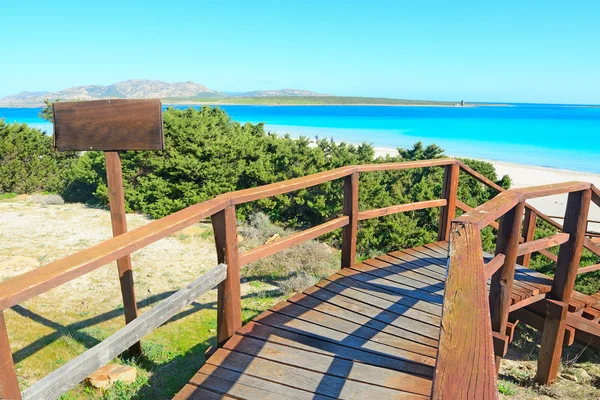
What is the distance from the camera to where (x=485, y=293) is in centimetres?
147

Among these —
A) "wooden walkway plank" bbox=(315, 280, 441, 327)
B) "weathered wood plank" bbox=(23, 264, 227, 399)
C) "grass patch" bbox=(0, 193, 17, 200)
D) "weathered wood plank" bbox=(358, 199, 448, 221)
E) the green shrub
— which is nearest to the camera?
"weathered wood plank" bbox=(23, 264, 227, 399)

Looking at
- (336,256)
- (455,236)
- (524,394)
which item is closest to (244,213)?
(336,256)

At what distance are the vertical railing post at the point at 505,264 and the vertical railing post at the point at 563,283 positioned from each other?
91cm

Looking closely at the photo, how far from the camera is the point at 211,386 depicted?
244cm

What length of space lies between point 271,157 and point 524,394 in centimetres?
778

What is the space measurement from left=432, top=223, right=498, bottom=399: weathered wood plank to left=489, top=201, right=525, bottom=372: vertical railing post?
1482 millimetres

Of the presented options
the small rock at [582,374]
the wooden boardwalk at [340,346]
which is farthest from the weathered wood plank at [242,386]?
the small rock at [582,374]

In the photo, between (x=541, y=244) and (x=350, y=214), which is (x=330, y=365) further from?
(x=541, y=244)

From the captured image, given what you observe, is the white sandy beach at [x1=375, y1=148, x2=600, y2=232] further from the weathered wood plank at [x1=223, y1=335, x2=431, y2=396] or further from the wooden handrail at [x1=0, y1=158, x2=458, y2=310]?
the wooden handrail at [x1=0, y1=158, x2=458, y2=310]

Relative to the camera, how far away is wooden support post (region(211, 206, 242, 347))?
2.71 meters

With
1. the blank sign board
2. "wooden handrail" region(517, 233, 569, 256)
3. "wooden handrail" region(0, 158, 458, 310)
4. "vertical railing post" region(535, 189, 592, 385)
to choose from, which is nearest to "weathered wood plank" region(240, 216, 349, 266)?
"wooden handrail" region(0, 158, 458, 310)

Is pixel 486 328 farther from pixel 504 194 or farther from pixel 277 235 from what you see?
pixel 277 235

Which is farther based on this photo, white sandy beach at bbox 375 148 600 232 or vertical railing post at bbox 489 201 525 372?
white sandy beach at bbox 375 148 600 232

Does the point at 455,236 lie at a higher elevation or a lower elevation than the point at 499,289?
higher
